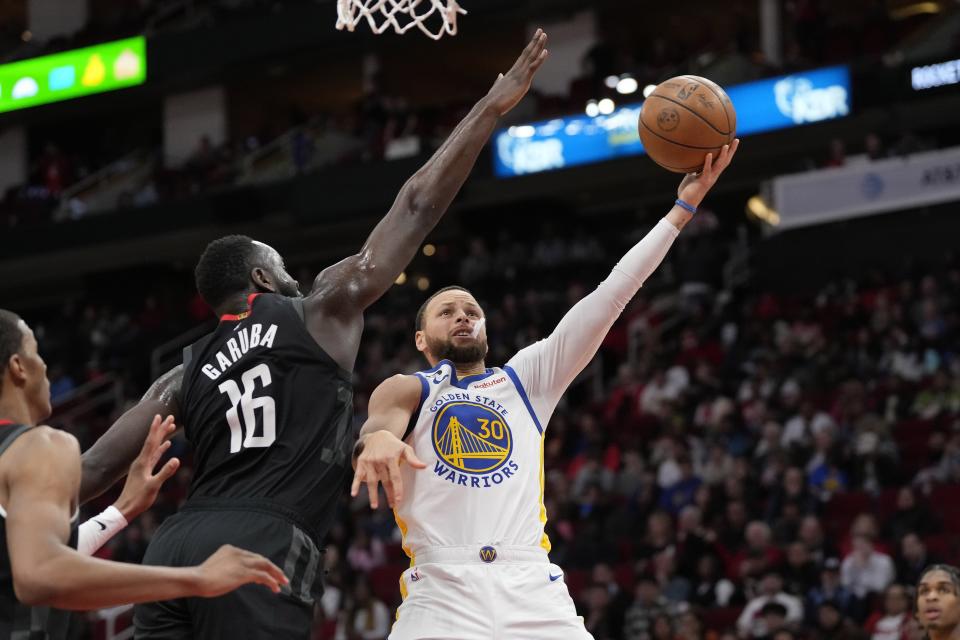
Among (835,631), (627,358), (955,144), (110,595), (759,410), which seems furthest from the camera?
(955,144)

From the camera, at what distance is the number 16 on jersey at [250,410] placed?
4.60 m

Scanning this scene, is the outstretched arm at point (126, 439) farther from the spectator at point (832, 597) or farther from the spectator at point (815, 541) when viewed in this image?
the spectator at point (815, 541)

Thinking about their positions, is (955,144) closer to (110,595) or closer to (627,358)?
(627,358)

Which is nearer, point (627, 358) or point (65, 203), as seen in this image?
point (627, 358)

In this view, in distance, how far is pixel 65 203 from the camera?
1121 inches

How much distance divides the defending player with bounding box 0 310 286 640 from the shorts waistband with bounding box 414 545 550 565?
4.60ft

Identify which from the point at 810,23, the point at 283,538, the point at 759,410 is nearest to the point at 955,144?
the point at 810,23

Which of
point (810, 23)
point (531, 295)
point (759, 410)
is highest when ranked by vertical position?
point (810, 23)

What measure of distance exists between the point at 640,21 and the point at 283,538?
24.0 meters

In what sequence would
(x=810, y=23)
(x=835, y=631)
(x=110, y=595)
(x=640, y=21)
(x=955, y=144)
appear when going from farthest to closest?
(x=640, y=21) < (x=810, y=23) < (x=955, y=144) < (x=835, y=631) < (x=110, y=595)

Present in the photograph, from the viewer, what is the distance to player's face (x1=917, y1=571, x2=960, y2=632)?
709cm

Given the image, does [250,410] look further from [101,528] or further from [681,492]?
[681,492]

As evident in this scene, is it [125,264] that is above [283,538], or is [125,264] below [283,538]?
above

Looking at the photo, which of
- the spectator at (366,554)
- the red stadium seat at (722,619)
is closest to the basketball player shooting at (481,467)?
the red stadium seat at (722,619)
